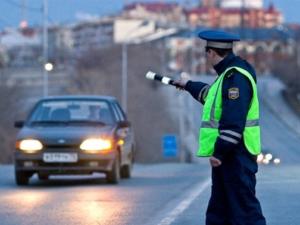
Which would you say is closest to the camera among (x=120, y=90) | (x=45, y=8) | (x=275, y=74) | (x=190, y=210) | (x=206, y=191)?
(x=190, y=210)

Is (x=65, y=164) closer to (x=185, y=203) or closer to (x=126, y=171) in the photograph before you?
(x=126, y=171)

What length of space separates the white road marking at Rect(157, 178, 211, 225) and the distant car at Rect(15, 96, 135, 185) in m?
1.50

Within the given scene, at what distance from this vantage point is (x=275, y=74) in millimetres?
139125

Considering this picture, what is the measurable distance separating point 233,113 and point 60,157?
32.9 feet

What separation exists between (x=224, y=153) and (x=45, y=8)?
145 ft

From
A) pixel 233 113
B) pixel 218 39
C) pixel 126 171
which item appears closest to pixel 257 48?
pixel 126 171

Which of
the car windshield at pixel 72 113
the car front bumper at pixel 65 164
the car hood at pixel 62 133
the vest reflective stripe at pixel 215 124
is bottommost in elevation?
the car front bumper at pixel 65 164

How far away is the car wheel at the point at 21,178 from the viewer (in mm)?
18656

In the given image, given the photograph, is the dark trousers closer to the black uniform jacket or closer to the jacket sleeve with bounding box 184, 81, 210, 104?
the black uniform jacket

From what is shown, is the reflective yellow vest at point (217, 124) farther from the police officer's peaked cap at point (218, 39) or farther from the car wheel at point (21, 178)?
the car wheel at point (21, 178)

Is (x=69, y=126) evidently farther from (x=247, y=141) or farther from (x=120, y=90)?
(x=120, y=90)

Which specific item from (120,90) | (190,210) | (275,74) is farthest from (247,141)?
(275,74)

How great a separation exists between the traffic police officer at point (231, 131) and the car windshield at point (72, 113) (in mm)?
10569

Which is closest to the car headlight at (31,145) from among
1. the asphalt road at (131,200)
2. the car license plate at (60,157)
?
the car license plate at (60,157)
